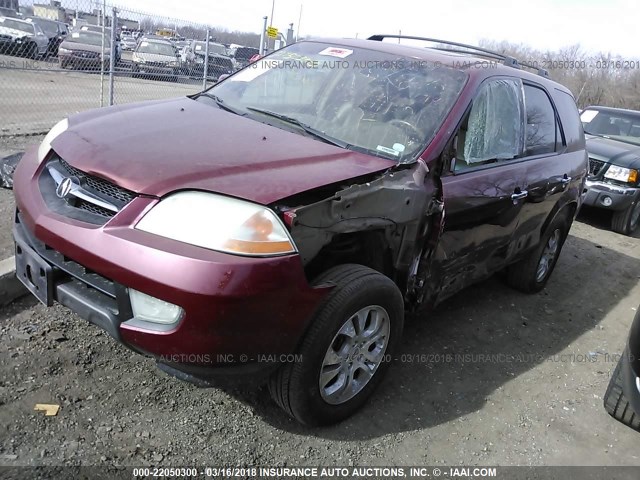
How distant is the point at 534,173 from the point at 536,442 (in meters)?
1.87

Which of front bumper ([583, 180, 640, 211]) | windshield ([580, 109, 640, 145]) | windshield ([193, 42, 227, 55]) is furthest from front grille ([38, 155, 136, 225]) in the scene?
windshield ([193, 42, 227, 55])

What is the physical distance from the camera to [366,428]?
2848 mm

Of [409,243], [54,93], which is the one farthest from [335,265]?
[54,93]

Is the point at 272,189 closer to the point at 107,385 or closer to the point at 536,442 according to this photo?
the point at 107,385

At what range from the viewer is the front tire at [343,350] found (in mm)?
2453

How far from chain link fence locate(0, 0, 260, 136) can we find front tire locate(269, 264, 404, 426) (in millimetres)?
8154

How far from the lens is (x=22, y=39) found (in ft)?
57.3

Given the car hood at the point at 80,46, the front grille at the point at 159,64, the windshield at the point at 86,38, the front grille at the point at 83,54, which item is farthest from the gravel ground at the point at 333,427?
the windshield at the point at 86,38

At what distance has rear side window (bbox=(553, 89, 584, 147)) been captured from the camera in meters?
4.63

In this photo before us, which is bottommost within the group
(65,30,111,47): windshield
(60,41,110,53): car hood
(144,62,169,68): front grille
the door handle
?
(144,62,169,68): front grille

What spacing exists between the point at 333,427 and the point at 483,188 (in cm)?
165

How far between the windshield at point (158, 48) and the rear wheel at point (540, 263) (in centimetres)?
1530

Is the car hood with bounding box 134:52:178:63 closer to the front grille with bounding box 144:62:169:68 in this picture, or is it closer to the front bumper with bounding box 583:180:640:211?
the front grille with bounding box 144:62:169:68

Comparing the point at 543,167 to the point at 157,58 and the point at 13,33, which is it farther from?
the point at 13,33
